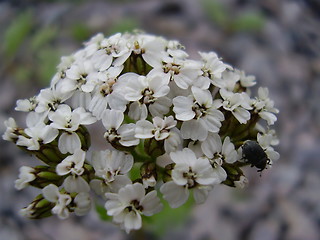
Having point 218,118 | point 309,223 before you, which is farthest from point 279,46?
point 218,118

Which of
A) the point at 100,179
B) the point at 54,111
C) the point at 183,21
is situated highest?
the point at 54,111

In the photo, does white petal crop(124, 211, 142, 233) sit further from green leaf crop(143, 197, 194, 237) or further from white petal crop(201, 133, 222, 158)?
green leaf crop(143, 197, 194, 237)

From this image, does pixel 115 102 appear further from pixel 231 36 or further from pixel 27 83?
pixel 231 36

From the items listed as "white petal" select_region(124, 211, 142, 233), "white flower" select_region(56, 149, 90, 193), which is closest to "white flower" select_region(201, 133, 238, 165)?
"white petal" select_region(124, 211, 142, 233)

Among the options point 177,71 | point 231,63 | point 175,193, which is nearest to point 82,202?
point 175,193

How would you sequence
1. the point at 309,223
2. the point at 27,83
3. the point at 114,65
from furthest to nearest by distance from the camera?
the point at 27,83
the point at 309,223
the point at 114,65

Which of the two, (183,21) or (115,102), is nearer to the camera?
(115,102)

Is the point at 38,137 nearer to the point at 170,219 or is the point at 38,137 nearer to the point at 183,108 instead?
the point at 183,108
